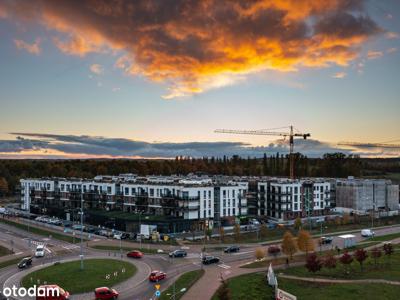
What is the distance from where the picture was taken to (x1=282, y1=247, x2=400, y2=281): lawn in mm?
63062

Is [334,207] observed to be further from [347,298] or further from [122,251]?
[347,298]

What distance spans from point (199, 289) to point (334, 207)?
340ft

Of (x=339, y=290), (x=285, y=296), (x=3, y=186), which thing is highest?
(x=3, y=186)

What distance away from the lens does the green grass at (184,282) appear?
176 feet

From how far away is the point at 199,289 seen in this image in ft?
184

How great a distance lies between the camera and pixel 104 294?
2061 inches

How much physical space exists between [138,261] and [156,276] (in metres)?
13.9

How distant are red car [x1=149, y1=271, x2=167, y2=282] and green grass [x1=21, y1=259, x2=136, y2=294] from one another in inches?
161

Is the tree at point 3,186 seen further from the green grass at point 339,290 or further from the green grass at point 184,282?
the green grass at point 339,290

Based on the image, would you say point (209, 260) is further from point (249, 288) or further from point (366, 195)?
point (366, 195)

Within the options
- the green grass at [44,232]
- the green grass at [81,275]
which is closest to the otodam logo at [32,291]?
the green grass at [81,275]

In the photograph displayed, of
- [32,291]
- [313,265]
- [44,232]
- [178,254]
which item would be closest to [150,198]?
[44,232]

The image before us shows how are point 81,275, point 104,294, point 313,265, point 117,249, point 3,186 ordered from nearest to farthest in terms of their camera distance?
point 104,294 → point 313,265 → point 81,275 → point 117,249 → point 3,186

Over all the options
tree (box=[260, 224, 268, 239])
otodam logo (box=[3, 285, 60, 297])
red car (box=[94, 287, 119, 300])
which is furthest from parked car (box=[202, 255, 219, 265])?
tree (box=[260, 224, 268, 239])
